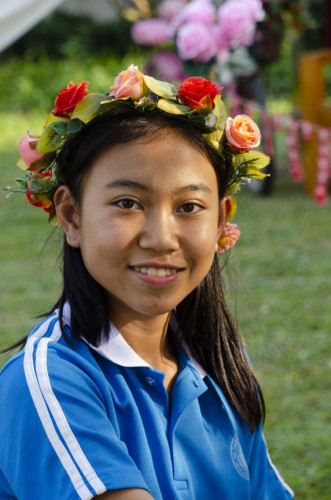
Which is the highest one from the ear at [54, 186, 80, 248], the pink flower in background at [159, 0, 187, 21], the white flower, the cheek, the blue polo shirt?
the pink flower in background at [159, 0, 187, 21]

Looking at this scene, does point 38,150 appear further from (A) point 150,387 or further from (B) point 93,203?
(A) point 150,387

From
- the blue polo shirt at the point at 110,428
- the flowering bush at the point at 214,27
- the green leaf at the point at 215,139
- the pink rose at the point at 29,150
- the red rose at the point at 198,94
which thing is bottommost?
the blue polo shirt at the point at 110,428

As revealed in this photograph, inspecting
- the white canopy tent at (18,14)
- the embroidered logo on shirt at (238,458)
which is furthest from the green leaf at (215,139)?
the white canopy tent at (18,14)

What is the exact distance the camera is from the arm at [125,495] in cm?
137

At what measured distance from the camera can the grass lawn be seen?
298 cm

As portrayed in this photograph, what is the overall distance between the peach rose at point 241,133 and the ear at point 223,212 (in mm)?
133

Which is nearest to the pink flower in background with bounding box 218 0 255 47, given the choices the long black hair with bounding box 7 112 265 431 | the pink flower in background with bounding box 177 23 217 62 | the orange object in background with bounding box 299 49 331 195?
the pink flower in background with bounding box 177 23 217 62

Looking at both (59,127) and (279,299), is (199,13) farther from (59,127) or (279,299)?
(59,127)

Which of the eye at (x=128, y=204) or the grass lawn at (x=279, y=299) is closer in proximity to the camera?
the eye at (x=128, y=204)

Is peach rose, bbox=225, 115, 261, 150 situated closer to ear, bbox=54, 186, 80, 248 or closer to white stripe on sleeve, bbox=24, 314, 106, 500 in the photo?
ear, bbox=54, 186, 80, 248

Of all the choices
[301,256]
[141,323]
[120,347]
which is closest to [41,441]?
[120,347]

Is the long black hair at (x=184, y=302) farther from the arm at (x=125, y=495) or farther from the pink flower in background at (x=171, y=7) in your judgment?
the pink flower in background at (x=171, y=7)

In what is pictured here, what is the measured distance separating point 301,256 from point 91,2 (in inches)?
428

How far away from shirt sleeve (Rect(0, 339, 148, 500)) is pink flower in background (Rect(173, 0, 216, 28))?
204 inches
